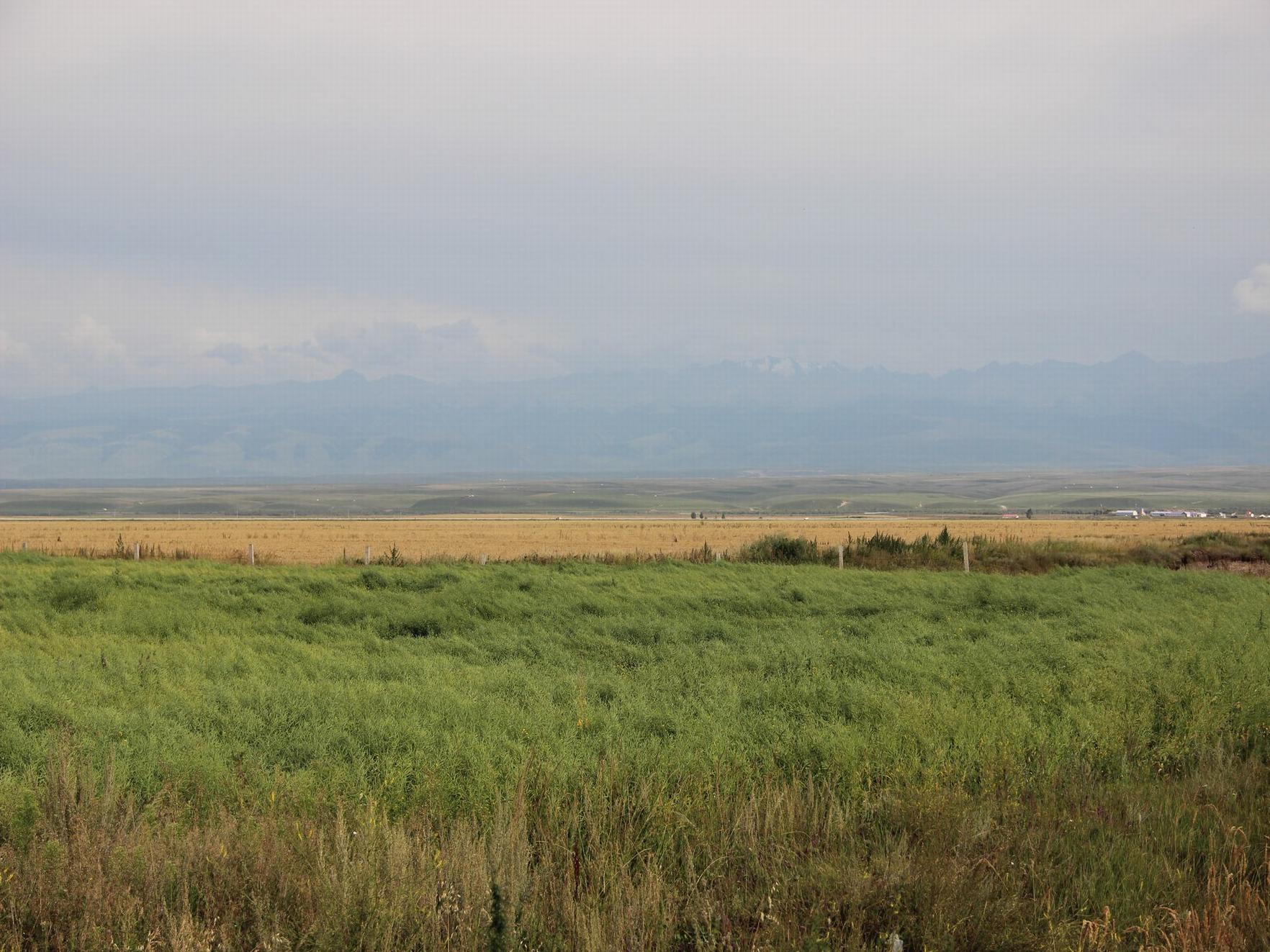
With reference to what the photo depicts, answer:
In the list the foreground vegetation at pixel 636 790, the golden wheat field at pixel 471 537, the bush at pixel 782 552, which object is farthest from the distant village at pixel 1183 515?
the foreground vegetation at pixel 636 790

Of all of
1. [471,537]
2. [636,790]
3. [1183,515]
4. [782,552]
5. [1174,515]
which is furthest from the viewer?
[1183,515]

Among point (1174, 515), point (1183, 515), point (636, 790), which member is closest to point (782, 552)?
point (636, 790)

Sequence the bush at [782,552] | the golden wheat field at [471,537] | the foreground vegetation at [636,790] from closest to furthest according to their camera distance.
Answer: the foreground vegetation at [636,790] → the bush at [782,552] → the golden wheat field at [471,537]

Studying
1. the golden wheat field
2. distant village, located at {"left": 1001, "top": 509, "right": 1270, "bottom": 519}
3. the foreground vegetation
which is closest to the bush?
the golden wheat field

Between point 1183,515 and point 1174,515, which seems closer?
point 1174,515

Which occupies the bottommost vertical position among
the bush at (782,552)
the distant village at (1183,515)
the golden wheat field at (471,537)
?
the distant village at (1183,515)

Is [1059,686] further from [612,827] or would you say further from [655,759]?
[612,827]

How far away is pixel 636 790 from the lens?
798 centimetres

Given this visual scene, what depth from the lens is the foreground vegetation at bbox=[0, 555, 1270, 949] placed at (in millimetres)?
5555

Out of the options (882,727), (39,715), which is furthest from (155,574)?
(882,727)

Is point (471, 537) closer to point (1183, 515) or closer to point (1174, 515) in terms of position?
point (1174, 515)

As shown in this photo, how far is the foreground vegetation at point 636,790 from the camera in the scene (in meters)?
5.55

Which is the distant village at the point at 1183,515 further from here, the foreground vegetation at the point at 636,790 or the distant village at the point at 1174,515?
the foreground vegetation at the point at 636,790

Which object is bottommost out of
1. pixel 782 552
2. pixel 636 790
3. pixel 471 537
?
pixel 471 537
